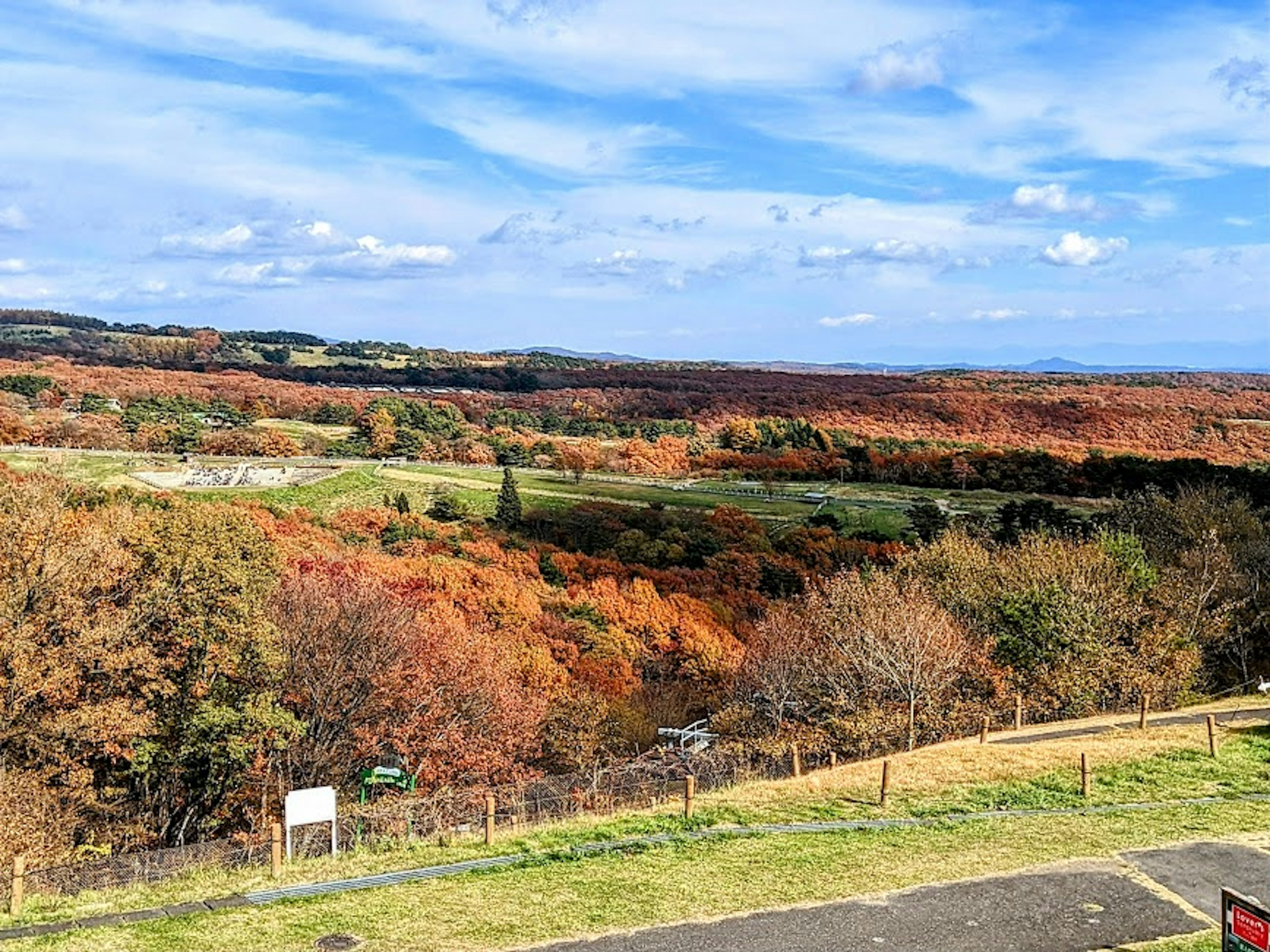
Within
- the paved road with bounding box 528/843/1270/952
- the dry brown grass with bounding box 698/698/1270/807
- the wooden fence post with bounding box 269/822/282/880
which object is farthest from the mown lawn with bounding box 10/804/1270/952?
the dry brown grass with bounding box 698/698/1270/807

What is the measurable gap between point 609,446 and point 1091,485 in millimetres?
62506

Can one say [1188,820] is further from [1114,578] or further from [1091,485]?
[1091,485]

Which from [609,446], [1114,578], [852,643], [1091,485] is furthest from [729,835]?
[609,446]

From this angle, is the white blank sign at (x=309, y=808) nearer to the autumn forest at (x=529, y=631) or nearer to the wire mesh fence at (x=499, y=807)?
the wire mesh fence at (x=499, y=807)

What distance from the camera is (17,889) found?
52.5 feet

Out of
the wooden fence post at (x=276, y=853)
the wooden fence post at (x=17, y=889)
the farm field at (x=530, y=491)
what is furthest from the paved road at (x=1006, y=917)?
the farm field at (x=530, y=491)

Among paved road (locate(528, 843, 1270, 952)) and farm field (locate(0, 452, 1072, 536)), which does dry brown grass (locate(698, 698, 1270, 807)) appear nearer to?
paved road (locate(528, 843, 1270, 952))

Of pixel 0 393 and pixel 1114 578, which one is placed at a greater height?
pixel 0 393

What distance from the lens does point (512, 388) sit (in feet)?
645

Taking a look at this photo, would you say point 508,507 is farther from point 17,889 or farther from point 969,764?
point 17,889

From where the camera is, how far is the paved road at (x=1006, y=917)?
14.5 m

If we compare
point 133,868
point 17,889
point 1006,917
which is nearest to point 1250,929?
point 1006,917

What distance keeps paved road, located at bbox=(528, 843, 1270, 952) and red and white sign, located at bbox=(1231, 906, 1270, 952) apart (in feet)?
11.9

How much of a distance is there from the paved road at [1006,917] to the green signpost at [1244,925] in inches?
133
